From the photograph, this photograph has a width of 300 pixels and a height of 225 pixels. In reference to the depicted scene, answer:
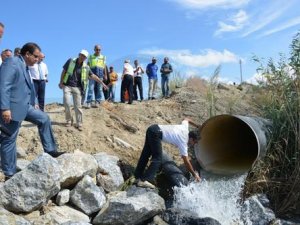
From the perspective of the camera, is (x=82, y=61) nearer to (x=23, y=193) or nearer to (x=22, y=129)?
(x=22, y=129)

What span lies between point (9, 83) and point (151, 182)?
10.1 ft

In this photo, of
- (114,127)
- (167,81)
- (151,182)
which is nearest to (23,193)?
(151,182)

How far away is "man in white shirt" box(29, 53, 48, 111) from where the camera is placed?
10.3 meters

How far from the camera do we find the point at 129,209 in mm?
7551

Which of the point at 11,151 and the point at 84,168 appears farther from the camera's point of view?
the point at 84,168

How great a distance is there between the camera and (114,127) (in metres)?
11.2

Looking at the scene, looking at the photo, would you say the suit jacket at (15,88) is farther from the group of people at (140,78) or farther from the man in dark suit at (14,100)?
the group of people at (140,78)

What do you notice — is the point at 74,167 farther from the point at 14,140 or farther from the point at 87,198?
the point at 14,140

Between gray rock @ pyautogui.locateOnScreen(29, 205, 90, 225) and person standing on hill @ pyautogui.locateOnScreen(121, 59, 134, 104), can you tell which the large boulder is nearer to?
gray rock @ pyautogui.locateOnScreen(29, 205, 90, 225)

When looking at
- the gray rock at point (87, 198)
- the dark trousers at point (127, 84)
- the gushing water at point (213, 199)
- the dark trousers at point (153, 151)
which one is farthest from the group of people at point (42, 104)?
the dark trousers at point (127, 84)

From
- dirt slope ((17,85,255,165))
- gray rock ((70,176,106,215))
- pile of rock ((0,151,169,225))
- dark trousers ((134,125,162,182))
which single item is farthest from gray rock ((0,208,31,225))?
dirt slope ((17,85,255,165))

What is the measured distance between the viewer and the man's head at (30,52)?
284 inches

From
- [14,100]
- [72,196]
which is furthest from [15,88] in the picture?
[72,196]

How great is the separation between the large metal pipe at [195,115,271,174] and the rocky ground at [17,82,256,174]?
804mm
